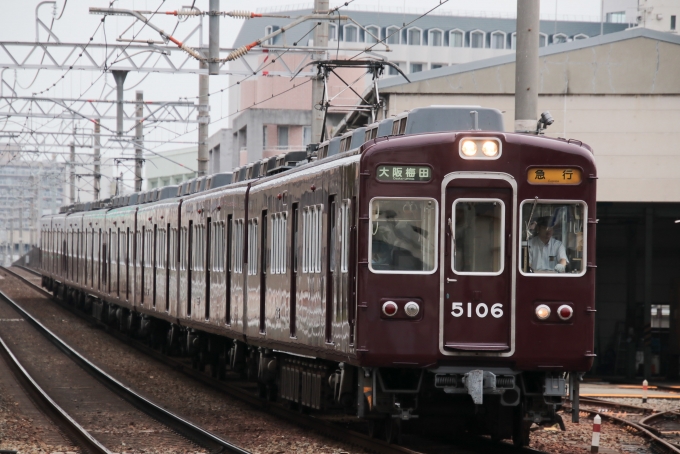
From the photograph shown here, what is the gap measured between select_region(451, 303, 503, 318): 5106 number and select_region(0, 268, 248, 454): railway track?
2.25 metres

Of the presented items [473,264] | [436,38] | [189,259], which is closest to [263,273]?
[473,264]

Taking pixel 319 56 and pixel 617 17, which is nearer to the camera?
pixel 319 56

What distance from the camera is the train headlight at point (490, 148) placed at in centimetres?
995

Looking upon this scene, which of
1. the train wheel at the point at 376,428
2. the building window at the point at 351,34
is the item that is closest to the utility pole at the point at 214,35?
the train wheel at the point at 376,428

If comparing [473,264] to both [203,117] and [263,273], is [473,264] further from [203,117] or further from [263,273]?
[203,117]

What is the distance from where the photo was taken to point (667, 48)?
23.5 metres

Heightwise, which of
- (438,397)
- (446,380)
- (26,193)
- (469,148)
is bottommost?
(438,397)

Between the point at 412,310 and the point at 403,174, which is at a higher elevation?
the point at 403,174

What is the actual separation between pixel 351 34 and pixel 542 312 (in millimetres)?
73047

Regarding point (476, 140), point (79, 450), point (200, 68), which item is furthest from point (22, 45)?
point (476, 140)

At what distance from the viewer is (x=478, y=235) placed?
9883mm

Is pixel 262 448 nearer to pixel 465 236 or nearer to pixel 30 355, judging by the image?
pixel 465 236

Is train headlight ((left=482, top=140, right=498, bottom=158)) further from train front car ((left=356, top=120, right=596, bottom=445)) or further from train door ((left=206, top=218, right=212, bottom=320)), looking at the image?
train door ((left=206, top=218, right=212, bottom=320))

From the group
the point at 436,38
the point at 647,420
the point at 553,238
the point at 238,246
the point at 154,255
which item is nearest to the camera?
the point at 553,238
